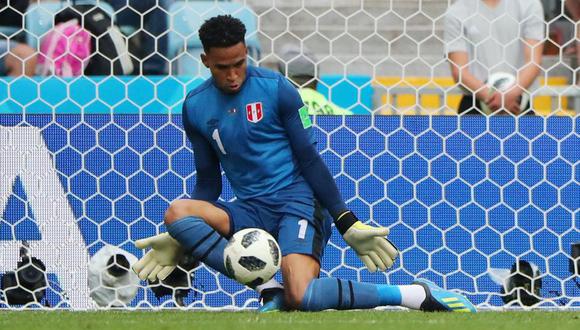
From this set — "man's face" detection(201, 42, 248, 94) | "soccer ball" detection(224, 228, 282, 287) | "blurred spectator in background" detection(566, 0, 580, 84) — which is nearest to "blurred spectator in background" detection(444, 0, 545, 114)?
"blurred spectator in background" detection(566, 0, 580, 84)

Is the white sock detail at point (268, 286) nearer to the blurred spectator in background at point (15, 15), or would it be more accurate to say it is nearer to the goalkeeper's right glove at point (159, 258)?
the goalkeeper's right glove at point (159, 258)

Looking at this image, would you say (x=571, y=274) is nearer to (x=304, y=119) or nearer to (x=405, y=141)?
(x=405, y=141)

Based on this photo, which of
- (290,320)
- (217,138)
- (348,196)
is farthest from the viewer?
(348,196)

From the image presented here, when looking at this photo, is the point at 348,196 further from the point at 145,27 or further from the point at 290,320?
the point at 290,320

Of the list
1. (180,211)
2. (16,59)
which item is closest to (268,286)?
(180,211)

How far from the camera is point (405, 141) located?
6.25 m

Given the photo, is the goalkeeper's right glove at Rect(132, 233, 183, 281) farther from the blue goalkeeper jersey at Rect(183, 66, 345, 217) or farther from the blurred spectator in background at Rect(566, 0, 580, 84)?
the blurred spectator in background at Rect(566, 0, 580, 84)

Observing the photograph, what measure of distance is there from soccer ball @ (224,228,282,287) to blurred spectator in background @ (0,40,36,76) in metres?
1.76

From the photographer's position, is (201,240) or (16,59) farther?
(16,59)

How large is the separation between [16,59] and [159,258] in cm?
149

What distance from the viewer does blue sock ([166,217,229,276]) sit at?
5.23 m

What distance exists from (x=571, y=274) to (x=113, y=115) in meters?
2.34

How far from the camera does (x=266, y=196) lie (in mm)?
5480

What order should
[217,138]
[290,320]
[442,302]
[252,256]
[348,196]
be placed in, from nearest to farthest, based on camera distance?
1. [290,320]
2. [252,256]
3. [442,302]
4. [217,138]
5. [348,196]
